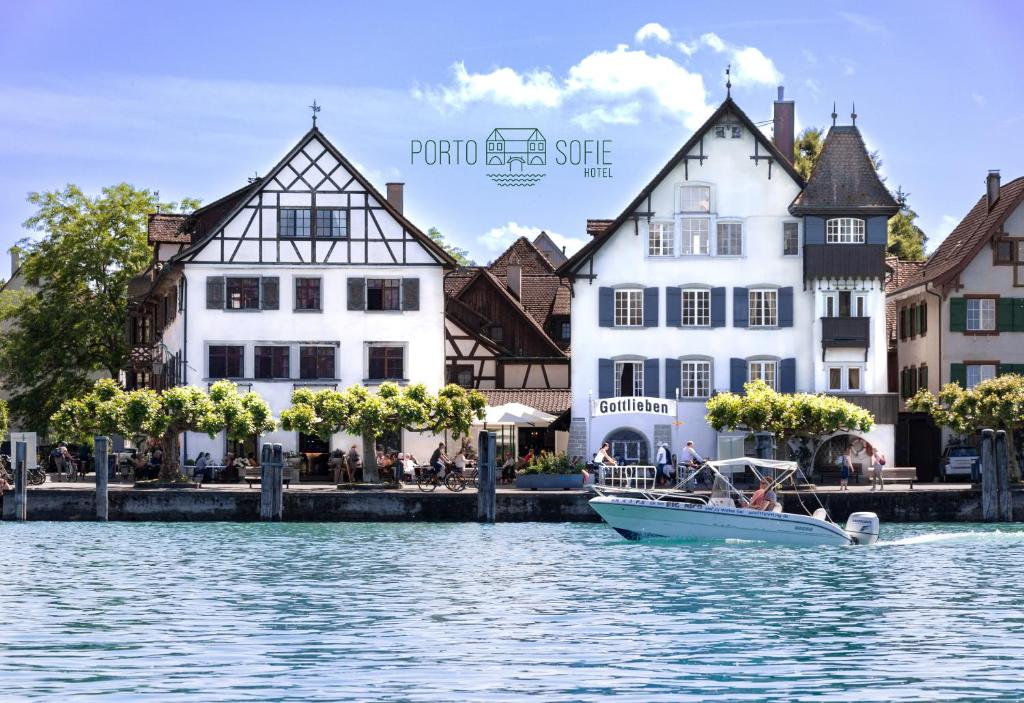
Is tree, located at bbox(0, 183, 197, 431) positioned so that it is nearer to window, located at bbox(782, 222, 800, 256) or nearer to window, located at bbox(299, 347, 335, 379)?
window, located at bbox(299, 347, 335, 379)

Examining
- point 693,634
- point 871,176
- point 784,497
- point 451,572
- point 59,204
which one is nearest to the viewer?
point 693,634

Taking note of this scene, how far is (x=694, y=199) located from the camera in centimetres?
7212

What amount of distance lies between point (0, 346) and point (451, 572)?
5231cm

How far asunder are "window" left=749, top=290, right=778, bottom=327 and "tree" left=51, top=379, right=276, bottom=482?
1943cm

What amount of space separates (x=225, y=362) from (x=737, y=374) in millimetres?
19533

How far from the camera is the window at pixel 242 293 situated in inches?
2857

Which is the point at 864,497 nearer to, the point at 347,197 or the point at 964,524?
the point at 964,524

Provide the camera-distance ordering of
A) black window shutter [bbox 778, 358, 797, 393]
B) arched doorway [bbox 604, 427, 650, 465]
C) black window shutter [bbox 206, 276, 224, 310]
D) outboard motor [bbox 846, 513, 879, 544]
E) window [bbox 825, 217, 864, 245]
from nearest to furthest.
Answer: outboard motor [bbox 846, 513, 879, 544]
arched doorway [bbox 604, 427, 650, 465]
window [bbox 825, 217, 864, 245]
black window shutter [bbox 778, 358, 797, 393]
black window shutter [bbox 206, 276, 224, 310]

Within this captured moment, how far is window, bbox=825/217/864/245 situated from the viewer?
234 ft

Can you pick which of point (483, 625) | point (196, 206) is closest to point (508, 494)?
point (483, 625)

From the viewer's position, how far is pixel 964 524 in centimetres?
5734

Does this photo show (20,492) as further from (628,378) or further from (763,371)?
(763,371)

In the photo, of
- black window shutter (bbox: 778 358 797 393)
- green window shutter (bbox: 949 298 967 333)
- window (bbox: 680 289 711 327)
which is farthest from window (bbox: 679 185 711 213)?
green window shutter (bbox: 949 298 967 333)

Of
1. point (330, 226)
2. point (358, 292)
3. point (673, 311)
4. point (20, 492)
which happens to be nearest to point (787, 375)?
point (673, 311)
